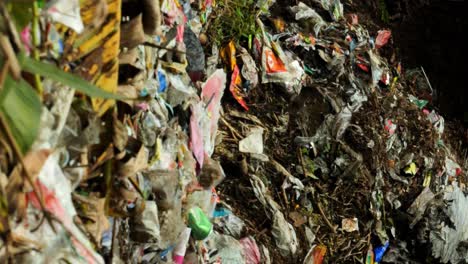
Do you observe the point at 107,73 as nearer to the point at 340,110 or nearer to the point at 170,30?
the point at 170,30

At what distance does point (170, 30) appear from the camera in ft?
5.89

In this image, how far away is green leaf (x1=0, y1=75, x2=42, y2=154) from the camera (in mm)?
910

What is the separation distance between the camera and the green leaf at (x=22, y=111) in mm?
910

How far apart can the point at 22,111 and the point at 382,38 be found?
3013mm

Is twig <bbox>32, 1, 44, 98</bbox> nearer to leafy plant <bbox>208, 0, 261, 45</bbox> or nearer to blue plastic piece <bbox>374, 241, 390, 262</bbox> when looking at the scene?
leafy plant <bbox>208, 0, 261, 45</bbox>

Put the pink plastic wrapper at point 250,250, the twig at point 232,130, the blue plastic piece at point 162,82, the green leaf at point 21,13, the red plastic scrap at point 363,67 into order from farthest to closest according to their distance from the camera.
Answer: the red plastic scrap at point 363,67
the twig at point 232,130
the pink plastic wrapper at point 250,250
the blue plastic piece at point 162,82
the green leaf at point 21,13

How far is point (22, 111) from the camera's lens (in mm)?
937

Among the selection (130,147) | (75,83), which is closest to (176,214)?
(130,147)

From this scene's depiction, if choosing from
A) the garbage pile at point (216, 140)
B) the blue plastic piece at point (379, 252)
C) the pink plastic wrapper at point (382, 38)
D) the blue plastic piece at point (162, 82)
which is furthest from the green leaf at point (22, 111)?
the pink plastic wrapper at point (382, 38)

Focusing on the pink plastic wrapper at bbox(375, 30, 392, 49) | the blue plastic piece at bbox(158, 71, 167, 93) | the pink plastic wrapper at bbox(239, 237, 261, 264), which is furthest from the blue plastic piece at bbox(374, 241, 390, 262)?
the blue plastic piece at bbox(158, 71, 167, 93)

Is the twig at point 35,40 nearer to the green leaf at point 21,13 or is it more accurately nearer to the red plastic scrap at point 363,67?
the green leaf at point 21,13

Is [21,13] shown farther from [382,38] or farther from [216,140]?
[382,38]

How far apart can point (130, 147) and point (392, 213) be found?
192 centimetres

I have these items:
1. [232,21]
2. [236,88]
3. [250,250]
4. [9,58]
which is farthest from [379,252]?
[9,58]
